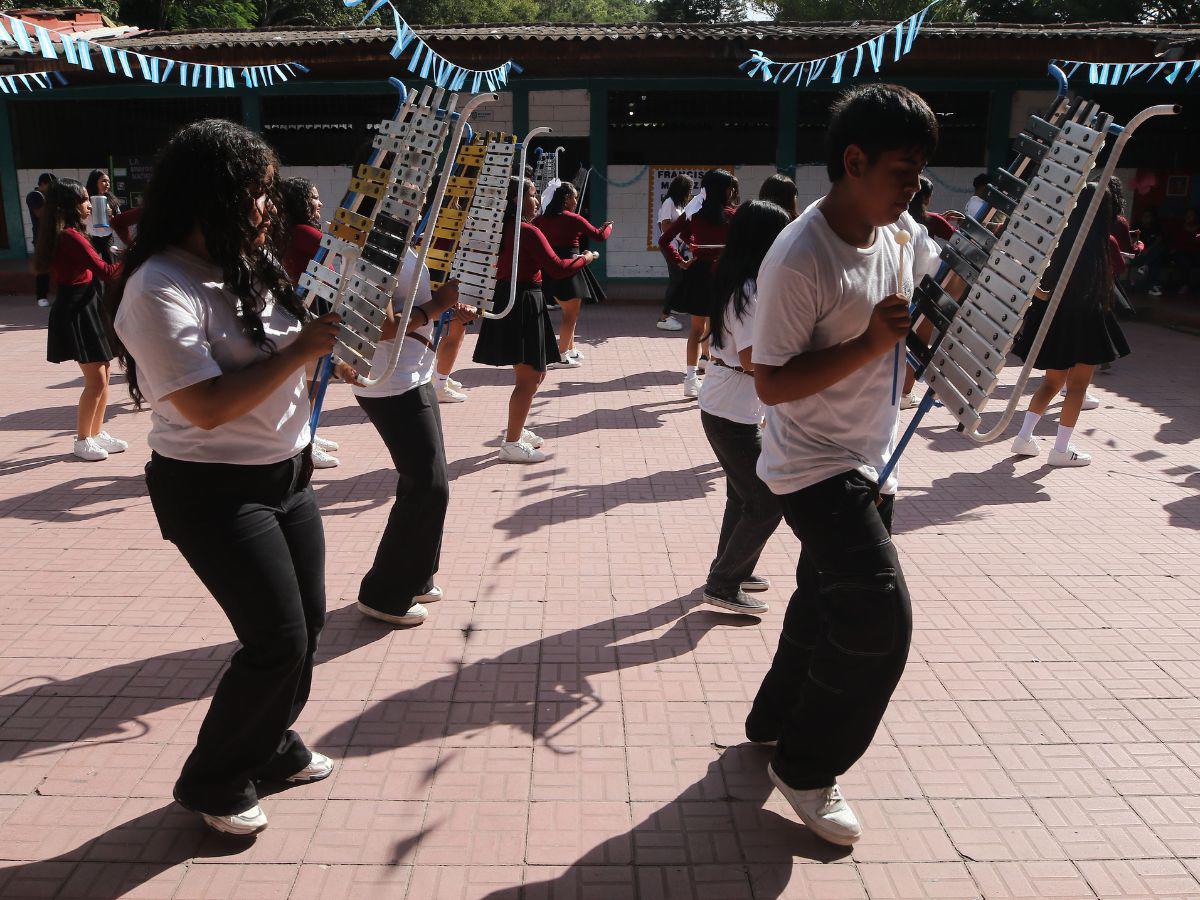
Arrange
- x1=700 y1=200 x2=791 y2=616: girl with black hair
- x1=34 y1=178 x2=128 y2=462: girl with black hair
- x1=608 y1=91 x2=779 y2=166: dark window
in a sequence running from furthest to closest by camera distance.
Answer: x1=608 y1=91 x2=779 y2=166: dark window, x1=34 y1=178 x2=128 y2=462: girl with black hair, x1=700 y1=200 x2=791 y2=616: girl with black hair

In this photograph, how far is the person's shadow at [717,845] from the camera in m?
2.52

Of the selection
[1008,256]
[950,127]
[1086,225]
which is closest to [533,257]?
[1008,256]

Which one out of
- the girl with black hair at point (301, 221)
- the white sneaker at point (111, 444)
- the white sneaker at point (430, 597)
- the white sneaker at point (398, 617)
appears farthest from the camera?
the white sneaker at point (111, 444)

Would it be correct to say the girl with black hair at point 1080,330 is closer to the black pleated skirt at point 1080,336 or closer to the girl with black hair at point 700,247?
the black pleated skirt at point 1080,336

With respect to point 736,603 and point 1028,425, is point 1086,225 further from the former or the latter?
point 1028,425

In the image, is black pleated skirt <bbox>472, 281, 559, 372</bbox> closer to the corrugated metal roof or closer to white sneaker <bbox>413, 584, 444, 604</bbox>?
white sneaker <bbox>413, 584, 444, 604</bbox>

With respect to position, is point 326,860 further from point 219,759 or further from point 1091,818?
point 1091,818

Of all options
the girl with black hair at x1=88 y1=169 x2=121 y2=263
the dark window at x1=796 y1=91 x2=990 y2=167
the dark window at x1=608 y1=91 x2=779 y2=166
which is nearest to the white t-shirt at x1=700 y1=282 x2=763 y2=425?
the girl with black hair at x1=88 y1=169 x2=121 y2=263

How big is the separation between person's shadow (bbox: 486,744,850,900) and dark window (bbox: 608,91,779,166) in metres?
11.6

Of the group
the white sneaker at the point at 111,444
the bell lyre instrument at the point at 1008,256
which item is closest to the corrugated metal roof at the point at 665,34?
the white sneaker at the point at 111,444

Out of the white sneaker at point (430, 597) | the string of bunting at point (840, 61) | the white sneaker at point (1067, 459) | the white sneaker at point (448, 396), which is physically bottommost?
the white sneaker at point (448, 396)

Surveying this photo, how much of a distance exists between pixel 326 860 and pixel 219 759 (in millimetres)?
390

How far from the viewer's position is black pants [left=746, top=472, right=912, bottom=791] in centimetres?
245

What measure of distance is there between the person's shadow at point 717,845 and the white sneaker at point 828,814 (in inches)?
2.2
